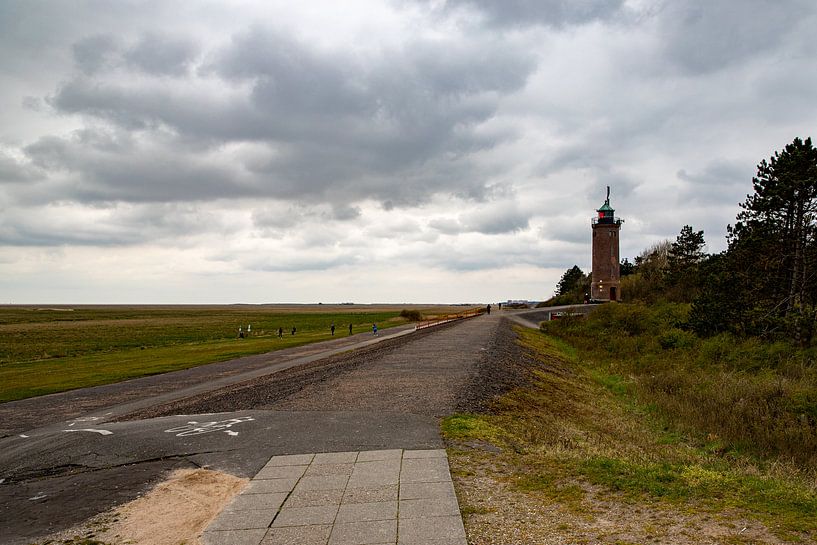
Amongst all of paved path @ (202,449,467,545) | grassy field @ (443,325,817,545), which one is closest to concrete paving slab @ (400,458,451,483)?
paved path @ (202,449,467,545)

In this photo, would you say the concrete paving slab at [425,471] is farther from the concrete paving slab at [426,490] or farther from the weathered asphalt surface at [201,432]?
the weathered asphalt surface at [201,432]

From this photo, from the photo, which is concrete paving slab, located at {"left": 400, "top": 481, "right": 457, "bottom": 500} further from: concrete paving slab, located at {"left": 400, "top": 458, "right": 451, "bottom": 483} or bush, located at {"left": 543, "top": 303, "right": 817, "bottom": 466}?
bush, located at {"left": 543, "top": 303, "right": 817, "bottom": 466}

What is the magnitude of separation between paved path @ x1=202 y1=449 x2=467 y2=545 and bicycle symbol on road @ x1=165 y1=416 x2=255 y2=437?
2996mm

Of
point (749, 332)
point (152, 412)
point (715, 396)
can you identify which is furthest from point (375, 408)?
point (749, 332)

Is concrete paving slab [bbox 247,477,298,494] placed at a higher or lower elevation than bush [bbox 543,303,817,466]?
higher

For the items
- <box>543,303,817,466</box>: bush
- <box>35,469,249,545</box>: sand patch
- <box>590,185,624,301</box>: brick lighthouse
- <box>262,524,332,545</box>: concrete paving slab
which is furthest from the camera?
<box>590,185,624,301</box>: brick lighthouse

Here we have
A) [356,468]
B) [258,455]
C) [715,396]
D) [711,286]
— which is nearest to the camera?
[356,468]

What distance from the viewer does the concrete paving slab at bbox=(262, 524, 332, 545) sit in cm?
562

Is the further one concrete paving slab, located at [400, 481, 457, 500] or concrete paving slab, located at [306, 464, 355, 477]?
concrete paving slab, located at [306, 464, 355, 477]

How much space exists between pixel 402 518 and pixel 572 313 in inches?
2043

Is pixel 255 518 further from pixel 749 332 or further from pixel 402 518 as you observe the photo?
pixel 749 332

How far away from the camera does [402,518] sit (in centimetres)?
612

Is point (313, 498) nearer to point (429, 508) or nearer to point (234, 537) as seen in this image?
point (234, 537)

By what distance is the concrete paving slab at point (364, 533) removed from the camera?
560 cm
